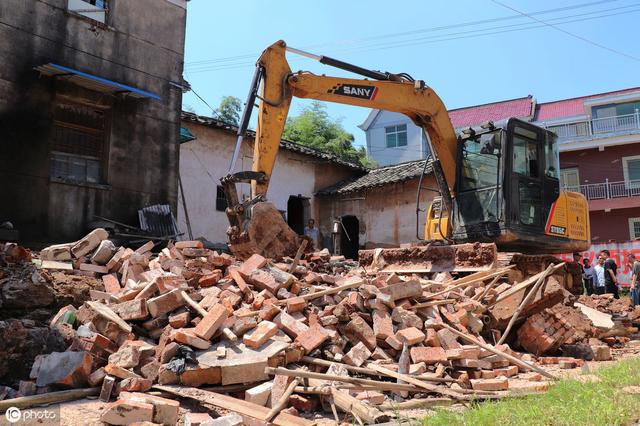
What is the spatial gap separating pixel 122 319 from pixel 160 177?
753 centimetres

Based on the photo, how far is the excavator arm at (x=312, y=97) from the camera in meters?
7.16

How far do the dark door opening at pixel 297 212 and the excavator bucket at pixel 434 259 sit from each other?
8786 mm

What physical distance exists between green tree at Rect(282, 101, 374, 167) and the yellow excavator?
20.0 meters

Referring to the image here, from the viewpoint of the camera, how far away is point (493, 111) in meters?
31.0

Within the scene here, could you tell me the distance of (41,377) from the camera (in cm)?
436

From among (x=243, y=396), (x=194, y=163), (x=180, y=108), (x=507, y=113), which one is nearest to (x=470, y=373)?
(x=243, y=396)

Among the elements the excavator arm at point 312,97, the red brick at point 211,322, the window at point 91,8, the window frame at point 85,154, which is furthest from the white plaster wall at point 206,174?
the red brick at point 211,322

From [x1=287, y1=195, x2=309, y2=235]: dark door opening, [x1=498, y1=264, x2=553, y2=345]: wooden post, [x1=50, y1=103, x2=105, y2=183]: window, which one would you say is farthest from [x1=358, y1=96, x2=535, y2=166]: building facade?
[x1=498, y1=264, x2=553, y2=345]: wooden post

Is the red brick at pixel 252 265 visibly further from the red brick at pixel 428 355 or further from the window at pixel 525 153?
the window at pixel 525 153

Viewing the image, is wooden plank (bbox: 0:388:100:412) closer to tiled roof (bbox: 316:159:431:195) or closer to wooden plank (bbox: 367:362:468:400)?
wooden plank (bbox: 367:362:468:400)

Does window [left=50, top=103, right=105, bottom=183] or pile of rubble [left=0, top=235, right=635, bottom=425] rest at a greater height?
window [left=50, top=103, right=105, bottom=183]

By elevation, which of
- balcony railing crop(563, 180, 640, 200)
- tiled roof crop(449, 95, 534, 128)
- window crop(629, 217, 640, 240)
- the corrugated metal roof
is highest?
tiled roof crop(449, 95, 534, 128)

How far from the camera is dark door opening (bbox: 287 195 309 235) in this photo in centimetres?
1897

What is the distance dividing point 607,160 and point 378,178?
13.9 metres
